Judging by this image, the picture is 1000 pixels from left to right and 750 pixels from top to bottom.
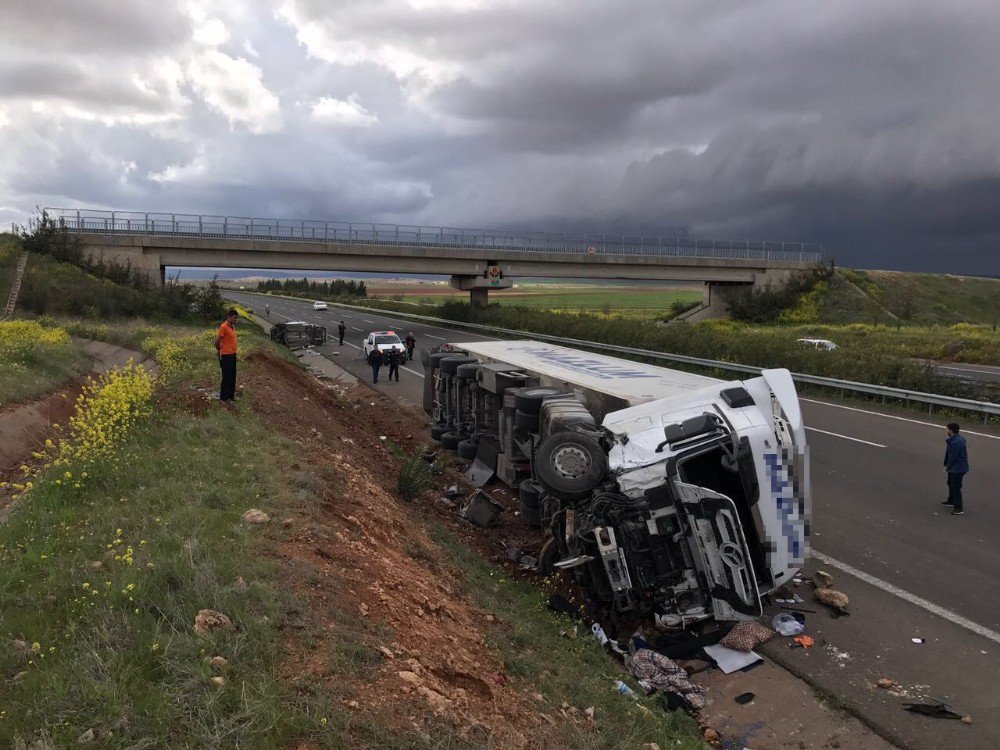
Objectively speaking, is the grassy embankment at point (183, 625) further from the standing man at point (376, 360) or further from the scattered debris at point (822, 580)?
the standing man at point (376, 360)

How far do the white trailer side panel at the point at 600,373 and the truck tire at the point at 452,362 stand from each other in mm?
361

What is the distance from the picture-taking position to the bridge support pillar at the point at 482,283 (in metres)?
47.9

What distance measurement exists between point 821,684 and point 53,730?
5334 millimetres

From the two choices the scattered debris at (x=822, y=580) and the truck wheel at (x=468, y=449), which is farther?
the truck wheel at (x=468, y=449)

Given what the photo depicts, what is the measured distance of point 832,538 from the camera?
8797 mm

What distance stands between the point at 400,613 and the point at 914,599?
534 cm

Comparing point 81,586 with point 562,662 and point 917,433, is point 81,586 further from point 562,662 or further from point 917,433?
point 917,433

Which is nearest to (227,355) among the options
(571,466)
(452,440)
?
(452,440)

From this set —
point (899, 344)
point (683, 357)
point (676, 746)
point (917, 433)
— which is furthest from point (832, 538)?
point (899, 344)

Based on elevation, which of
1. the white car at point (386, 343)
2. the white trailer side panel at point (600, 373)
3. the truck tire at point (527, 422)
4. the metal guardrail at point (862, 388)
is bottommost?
the metal guardrail at point (862, 388)

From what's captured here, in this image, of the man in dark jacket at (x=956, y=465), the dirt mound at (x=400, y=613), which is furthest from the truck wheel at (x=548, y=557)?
the man in dark jacket at (x=956, y=465)

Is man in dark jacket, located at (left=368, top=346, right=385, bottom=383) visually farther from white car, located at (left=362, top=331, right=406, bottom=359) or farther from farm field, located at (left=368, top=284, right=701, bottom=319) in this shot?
farm field, located at (left=368, top=284, right=701, bottom=319)

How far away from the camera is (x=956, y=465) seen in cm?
953

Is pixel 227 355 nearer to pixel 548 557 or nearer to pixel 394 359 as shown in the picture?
pixel 548 557
